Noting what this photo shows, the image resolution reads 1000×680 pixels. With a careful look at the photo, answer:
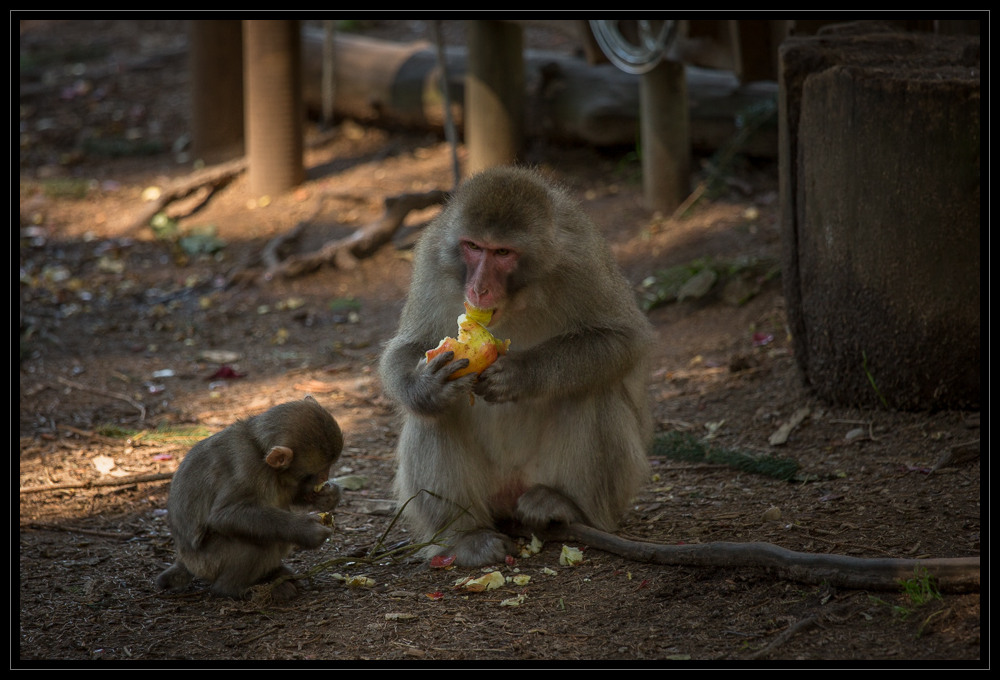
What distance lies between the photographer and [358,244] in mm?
9430

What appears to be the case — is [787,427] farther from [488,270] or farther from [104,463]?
[104,463]

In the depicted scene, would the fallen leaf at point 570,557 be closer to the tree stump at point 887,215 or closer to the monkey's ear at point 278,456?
the monkey's ear at point 278,456

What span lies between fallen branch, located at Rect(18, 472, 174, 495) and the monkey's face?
2.31 m

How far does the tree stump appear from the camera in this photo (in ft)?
16.7

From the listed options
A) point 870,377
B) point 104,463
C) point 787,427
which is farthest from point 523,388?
point 104,463

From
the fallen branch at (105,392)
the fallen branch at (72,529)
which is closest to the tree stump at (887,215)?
the fallen branch at (72,529)

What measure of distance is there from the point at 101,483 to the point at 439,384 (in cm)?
224

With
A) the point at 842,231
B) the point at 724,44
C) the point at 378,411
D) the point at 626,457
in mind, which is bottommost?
the point at 378,411

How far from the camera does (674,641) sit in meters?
3.62

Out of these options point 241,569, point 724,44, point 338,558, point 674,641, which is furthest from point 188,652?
point 724,44

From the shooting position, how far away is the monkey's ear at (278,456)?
13.4 ft

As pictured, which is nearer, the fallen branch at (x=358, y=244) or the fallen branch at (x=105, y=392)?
the fallen branch at (x=105, y=392)

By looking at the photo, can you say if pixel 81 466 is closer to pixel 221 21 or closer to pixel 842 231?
pixel 842 231

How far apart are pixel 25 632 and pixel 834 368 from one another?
4.12 metres
